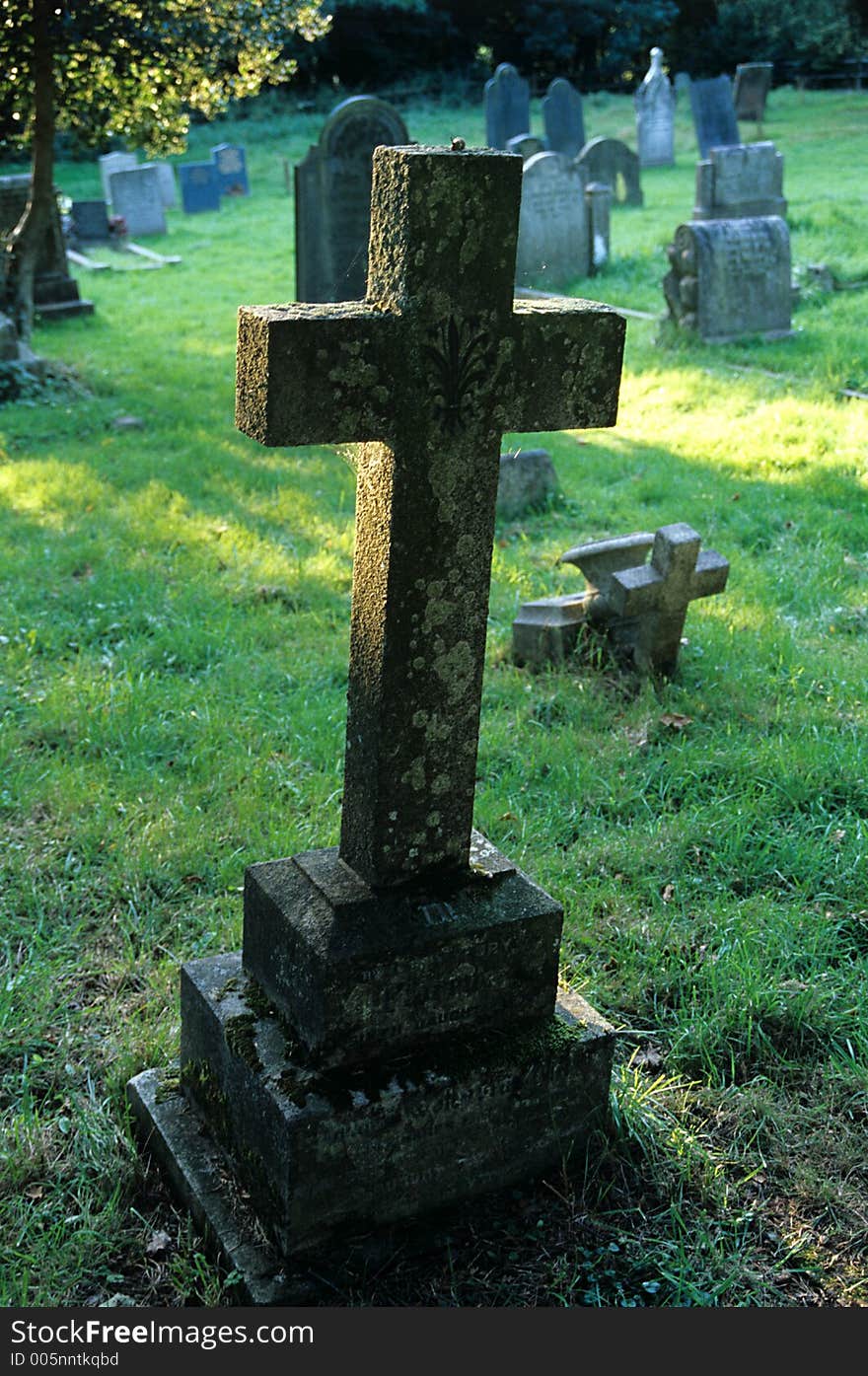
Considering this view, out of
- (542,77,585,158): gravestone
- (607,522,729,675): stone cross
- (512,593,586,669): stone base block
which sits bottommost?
(512,593,586,669): stone base block

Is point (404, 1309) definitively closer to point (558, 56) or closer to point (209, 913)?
point (209, 913)

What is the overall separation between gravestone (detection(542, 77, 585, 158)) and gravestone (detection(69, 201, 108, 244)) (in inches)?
329

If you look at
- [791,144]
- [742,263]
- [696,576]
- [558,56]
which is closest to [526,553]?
[696,576]

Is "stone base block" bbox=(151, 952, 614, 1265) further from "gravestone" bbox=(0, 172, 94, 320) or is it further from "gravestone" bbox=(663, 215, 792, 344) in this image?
"gravestone" bbox=(0, 172, 94, 320)

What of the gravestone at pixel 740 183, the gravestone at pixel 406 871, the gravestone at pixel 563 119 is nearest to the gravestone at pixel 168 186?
the gravestone at pixel 563 119

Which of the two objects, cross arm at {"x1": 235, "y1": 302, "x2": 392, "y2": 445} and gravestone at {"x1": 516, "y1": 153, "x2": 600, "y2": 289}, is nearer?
cross arm at {"x1": 235, "y1": 302, "x2": 392, "y2": 445}

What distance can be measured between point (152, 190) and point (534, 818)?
19.2 meters

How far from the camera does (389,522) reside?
93.9 inches

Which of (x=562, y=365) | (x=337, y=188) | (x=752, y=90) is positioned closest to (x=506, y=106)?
(x=752, y=90)

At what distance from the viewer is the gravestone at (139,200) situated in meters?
20.1

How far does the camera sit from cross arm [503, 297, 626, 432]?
2.47 m

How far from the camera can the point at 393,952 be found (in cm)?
252

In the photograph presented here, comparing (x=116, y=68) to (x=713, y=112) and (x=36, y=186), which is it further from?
(x=713, y=112)

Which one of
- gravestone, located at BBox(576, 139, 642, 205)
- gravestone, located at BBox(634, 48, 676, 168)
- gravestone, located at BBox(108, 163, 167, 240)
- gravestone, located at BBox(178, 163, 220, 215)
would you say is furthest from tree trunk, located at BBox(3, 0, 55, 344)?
gravestone, located at BBox(634, 48, 676, 168)
